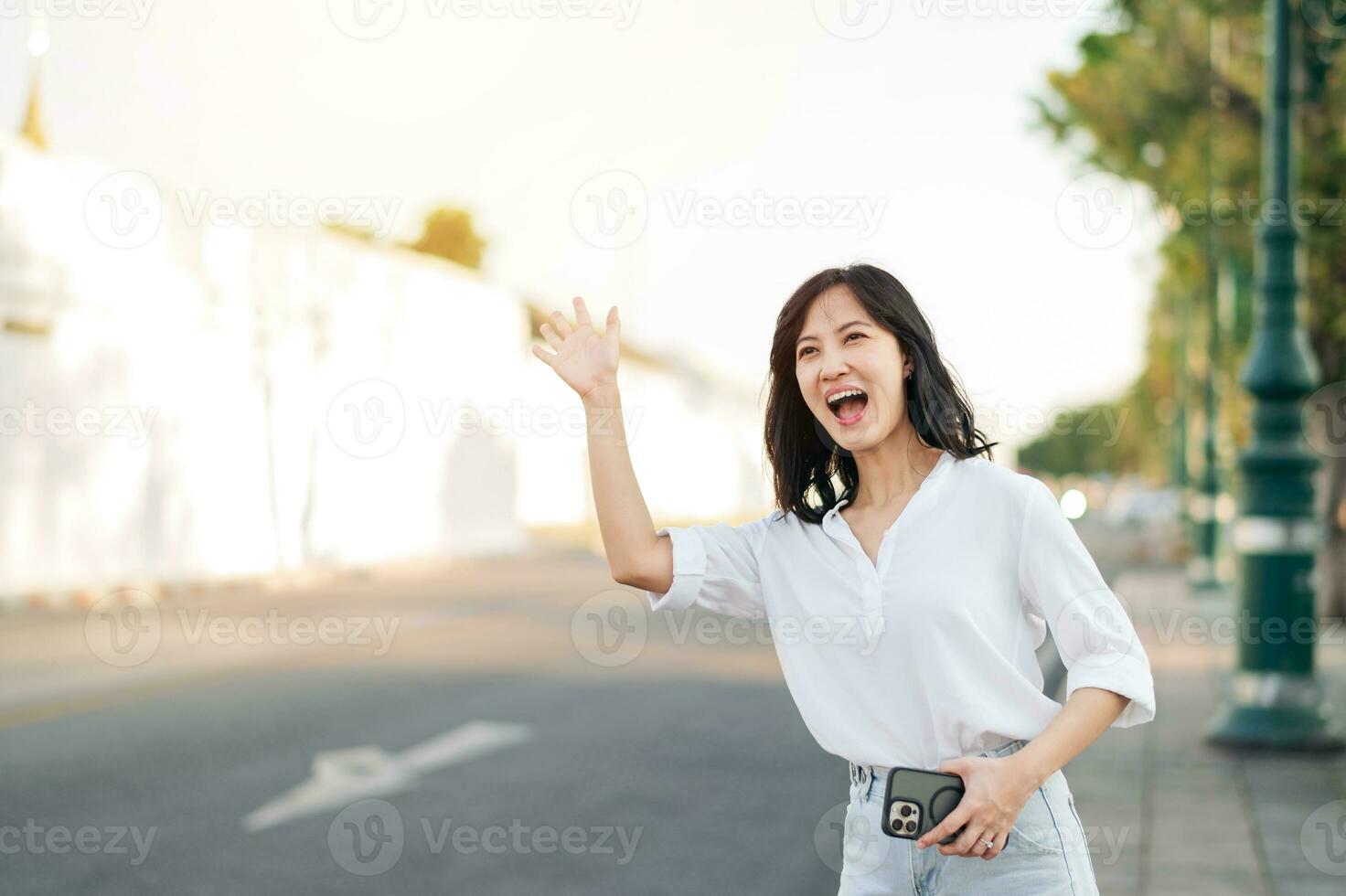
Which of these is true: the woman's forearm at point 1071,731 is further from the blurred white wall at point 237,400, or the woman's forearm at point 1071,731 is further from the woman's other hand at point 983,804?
the blurred white wall at point 237,400

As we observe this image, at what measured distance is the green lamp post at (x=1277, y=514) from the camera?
364 inches

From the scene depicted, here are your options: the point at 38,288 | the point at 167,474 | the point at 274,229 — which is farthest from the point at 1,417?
the point at 274,229

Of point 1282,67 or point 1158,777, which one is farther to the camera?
point 1282,67

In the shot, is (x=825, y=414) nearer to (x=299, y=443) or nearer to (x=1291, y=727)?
(x=1291, y=727)

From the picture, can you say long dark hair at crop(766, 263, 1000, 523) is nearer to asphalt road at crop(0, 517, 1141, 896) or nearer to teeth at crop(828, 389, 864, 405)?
teeth at crop(828, 389, 864, 405)

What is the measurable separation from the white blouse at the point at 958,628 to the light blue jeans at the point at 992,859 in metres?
0.09

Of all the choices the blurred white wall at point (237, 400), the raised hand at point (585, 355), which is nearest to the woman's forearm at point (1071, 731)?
the raised hand at point (585, 355)

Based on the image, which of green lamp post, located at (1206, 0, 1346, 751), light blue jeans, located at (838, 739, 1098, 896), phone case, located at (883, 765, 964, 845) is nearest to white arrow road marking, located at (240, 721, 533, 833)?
green lamp post, located at (1206, 0, 1346, 751)

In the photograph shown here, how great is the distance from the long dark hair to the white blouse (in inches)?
4.0

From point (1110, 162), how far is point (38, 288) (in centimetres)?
1489

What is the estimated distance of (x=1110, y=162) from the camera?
21.6 meters

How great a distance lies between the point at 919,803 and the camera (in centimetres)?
249

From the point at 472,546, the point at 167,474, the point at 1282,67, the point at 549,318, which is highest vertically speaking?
the point at 1282,67

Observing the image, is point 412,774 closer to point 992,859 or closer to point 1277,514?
point 1277,514
